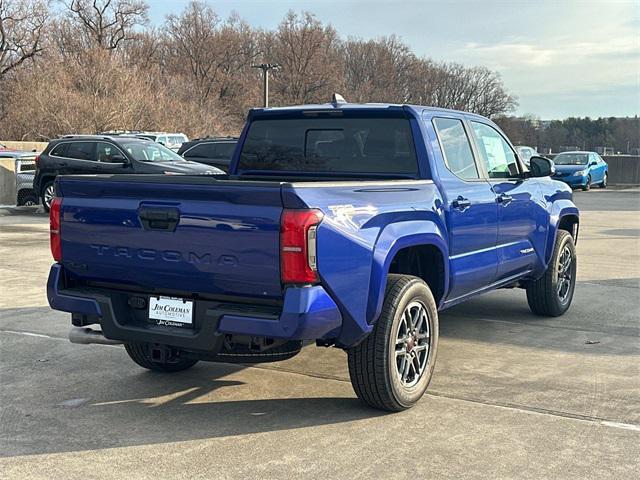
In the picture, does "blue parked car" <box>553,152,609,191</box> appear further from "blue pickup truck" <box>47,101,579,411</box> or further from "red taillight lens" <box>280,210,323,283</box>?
"red taillight lens" <box>280,210,323,283</box>

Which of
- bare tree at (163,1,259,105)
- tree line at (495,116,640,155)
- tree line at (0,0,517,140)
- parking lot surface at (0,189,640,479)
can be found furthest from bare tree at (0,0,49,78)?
tree line at (495,116,640,155)

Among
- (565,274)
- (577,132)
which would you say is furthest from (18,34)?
(577,132)

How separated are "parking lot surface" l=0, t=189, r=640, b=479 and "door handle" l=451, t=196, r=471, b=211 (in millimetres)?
1236

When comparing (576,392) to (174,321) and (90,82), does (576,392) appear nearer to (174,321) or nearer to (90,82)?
(174,321)

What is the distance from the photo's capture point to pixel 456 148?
5.65m

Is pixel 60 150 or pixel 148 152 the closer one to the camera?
pixel 148 152

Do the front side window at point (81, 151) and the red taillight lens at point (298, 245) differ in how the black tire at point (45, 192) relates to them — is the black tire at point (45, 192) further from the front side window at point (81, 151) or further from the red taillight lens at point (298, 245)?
the red taillight lens at point (298, 245)

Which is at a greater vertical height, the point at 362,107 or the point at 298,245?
the point at 362,107

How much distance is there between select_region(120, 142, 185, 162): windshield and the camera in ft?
54.1

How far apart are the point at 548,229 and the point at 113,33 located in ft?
190

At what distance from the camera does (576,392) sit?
498 centimetres

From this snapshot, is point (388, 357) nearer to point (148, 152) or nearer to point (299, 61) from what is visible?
point (148, 152)

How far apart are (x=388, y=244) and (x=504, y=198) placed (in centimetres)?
204

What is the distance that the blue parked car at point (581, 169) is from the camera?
97.6ft
